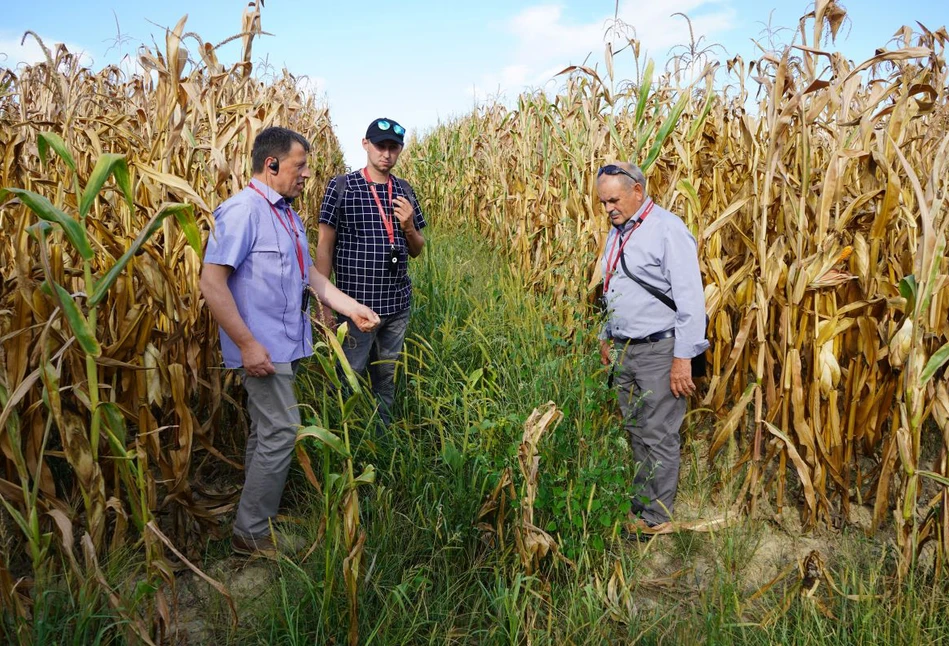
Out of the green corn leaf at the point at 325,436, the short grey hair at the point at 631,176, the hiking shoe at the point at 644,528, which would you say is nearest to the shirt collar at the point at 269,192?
the green corn leaf at the point at 325,436

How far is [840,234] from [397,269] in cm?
225

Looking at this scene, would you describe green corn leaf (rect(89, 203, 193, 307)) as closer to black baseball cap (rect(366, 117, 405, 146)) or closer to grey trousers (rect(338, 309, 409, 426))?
black baseball cap (rect(366, 117, 405, 146))

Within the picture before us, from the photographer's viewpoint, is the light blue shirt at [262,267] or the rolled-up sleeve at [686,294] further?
the rolled-up sleeve at [686,294]

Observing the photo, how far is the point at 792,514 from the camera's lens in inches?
134

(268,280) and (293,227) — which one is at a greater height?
(293,227)

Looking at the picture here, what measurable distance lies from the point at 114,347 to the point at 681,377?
243 cm

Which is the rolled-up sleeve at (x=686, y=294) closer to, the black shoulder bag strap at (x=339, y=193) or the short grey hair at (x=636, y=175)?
the short grey hair at (x=636, y=175)

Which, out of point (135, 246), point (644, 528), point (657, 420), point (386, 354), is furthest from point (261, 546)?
point (657, 420)

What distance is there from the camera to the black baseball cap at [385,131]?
364cm

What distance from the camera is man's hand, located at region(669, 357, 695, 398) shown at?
3.18 meters

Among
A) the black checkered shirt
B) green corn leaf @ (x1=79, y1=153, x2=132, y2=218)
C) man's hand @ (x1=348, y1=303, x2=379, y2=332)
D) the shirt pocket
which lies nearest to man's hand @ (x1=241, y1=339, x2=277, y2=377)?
the shirt pocket

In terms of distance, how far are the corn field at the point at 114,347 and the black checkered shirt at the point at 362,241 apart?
552mm

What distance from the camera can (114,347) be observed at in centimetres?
252

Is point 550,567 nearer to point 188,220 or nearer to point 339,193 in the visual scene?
point 188,220
